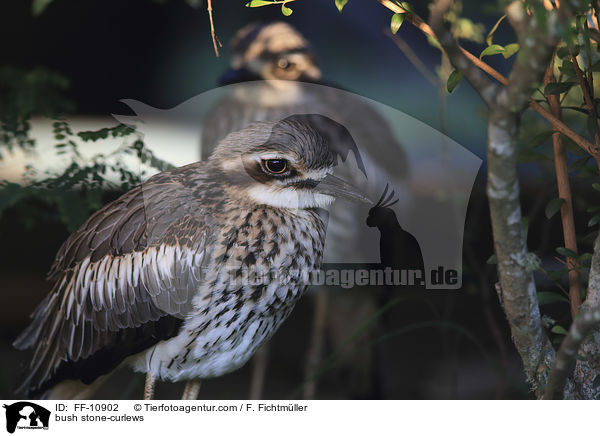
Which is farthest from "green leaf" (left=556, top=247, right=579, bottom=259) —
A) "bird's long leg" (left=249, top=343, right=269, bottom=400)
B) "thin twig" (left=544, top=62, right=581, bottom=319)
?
"bird's long leg" (left=249, top=343, right=269, bottom=400)

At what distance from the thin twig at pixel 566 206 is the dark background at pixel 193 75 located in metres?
0.18

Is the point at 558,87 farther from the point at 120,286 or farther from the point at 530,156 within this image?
the point at 120,286

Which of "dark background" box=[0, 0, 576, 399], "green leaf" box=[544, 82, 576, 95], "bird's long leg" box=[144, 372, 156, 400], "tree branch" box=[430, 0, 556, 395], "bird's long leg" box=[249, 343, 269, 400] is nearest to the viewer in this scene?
"tree branch" box=[430, 0, 556, 395]

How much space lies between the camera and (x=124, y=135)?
139 centimetres

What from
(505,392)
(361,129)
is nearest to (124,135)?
(361,129)

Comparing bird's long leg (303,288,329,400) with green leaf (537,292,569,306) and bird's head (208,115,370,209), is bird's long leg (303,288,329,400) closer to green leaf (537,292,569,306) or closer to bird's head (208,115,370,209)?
bird's head (208,115,370,209)

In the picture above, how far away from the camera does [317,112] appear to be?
1.41 metres

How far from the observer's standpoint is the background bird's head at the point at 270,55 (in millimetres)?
1523

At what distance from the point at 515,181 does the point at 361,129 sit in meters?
0.58

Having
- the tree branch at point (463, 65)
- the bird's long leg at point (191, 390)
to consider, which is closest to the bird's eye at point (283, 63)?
the tree branch at point (463, 65)

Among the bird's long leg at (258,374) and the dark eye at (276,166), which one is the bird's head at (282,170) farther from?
the bird's long leg at (258,374)

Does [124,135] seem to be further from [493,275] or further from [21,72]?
[493,275]

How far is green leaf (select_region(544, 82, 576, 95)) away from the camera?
1.14m
